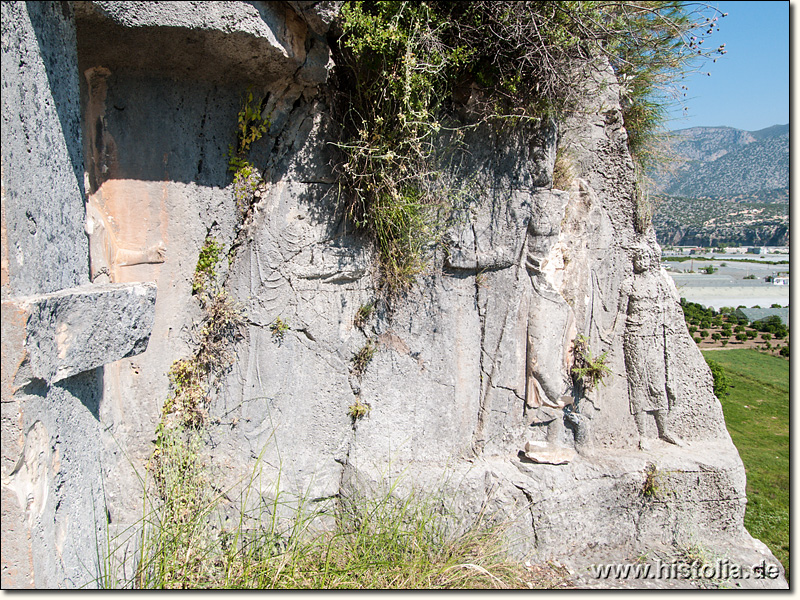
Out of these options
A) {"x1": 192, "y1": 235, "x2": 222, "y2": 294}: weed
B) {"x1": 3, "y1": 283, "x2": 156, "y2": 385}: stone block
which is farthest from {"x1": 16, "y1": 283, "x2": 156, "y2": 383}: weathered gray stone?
{"x1": 192, "y1": 235, "x2": 222, "y2": 294}: weed

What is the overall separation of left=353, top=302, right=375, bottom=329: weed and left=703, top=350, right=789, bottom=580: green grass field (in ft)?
14.4

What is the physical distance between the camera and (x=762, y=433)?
28.3 ft

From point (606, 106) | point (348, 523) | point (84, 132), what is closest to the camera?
point (84, 132)

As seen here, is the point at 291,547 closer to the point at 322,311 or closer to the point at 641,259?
the point at 322,311

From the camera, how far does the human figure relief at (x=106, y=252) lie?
2.69 m

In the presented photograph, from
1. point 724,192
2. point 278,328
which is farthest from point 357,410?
point 724,192

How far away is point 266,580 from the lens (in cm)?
236

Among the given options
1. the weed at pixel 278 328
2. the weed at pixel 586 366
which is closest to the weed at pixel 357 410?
the weed at pixel 278 328

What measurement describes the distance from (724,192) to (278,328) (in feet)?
205

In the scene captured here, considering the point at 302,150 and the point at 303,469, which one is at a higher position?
the point at 302,150

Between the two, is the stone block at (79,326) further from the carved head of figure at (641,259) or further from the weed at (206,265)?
the carved head of figure at (641,259)

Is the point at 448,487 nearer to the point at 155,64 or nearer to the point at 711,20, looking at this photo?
the point at 155,64

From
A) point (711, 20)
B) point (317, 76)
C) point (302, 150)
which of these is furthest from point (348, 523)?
point (711, 20)

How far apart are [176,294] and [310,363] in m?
0.88
